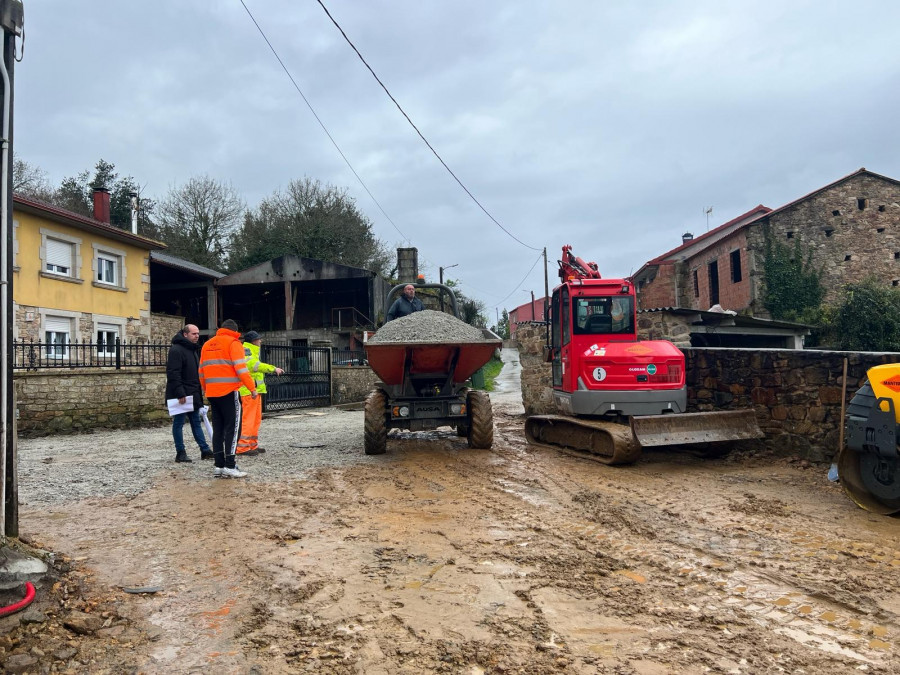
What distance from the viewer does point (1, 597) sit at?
2926mm

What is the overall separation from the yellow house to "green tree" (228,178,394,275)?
12.1 m

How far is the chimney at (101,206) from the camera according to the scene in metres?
23.2

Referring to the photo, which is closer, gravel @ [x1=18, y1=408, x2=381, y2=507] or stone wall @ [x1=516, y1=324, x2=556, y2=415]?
gravel @ [x1=18, y1=408, x2=381, y2=507]

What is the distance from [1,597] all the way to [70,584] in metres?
0.43

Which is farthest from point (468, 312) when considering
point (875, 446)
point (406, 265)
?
point (875, 446)

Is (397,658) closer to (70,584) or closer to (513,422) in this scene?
(70,584)

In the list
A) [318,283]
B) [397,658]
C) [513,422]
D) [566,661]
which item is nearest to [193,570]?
[397,658]

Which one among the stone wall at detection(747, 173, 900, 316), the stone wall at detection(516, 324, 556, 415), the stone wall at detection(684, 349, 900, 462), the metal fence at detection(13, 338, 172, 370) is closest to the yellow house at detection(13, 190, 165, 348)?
the metal fence at detection(13, 338, 172, 370)

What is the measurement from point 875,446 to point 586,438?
140 inches

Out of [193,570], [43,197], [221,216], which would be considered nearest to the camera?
A: [193,570]

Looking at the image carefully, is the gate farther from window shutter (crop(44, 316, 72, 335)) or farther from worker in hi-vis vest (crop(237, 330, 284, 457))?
window shutter (crop(44, 316, 72, 335))

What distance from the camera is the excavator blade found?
23.4 feet

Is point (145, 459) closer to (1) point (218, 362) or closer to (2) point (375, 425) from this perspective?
(1) point (218, 362)

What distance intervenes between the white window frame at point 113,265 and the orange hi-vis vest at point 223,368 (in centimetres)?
1658
